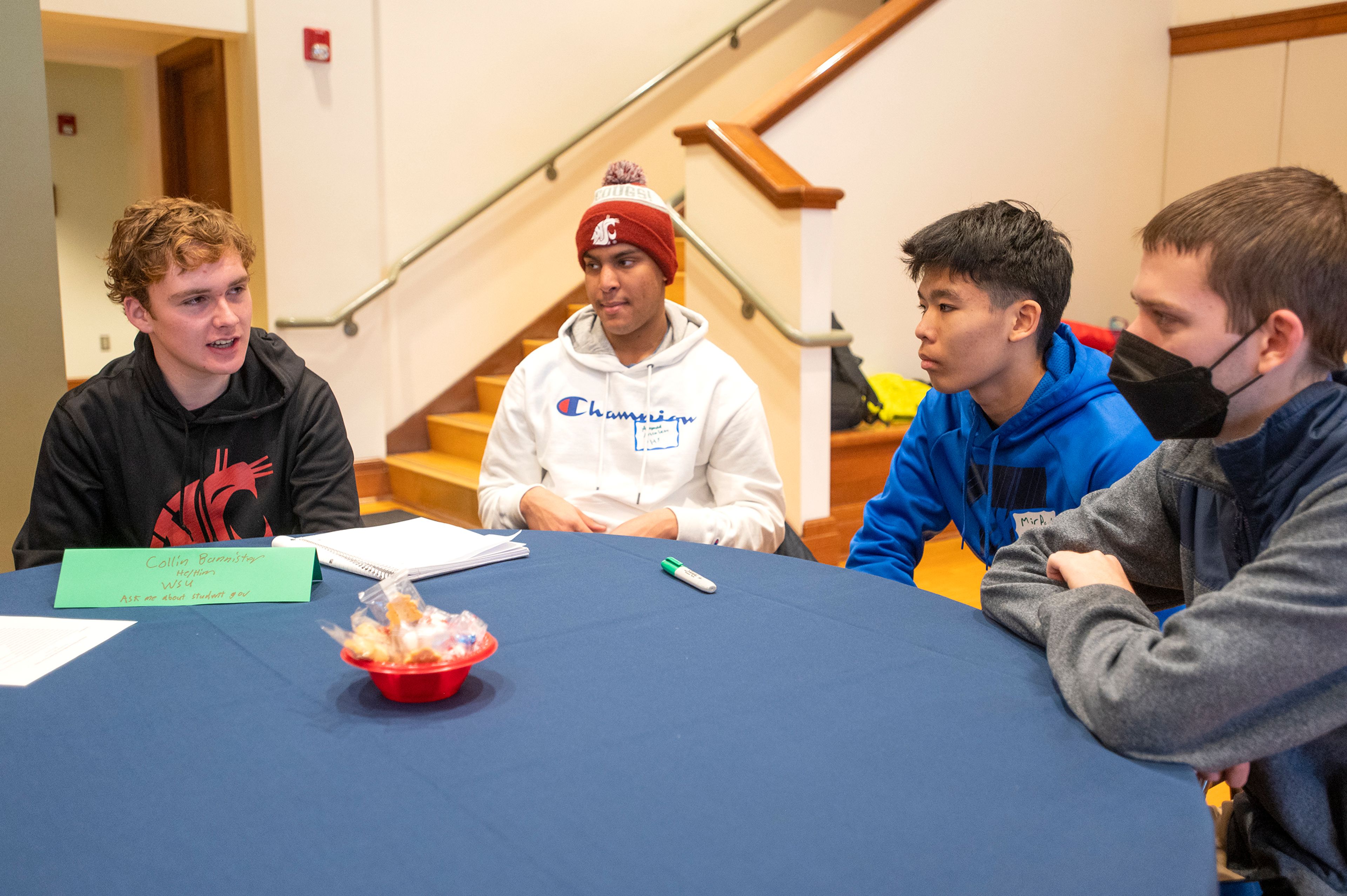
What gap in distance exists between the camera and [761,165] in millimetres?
3695

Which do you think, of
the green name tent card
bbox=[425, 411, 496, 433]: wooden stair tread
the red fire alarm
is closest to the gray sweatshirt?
the green name tent card

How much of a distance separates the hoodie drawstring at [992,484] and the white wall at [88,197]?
744 cm

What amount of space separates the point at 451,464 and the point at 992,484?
10.0 ft

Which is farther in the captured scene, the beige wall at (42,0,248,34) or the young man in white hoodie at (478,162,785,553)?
the beige wall at (42,0,248,34)

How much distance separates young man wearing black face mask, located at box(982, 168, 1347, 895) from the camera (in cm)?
90

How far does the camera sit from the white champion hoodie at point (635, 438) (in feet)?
7.16

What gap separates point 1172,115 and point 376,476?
15.4ft

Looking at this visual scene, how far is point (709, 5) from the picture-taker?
545 centimetres

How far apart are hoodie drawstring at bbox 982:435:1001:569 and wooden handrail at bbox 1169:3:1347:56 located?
4.92 m

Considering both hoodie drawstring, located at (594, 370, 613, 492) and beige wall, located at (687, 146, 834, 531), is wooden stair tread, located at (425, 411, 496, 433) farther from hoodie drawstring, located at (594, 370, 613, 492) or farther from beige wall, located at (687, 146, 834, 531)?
hoodie drawstring, located at (594, 370, 613, 492)

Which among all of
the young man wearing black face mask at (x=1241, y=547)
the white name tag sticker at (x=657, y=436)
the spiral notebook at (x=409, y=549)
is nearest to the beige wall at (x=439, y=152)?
the white name tag sticker at (x=657, y=436)

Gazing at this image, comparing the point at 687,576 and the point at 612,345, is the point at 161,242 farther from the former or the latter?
the point at 687,576

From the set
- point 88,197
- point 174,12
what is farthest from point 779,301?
point 88,197

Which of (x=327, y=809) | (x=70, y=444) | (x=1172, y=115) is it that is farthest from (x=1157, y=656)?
(x=1172, y=115)
